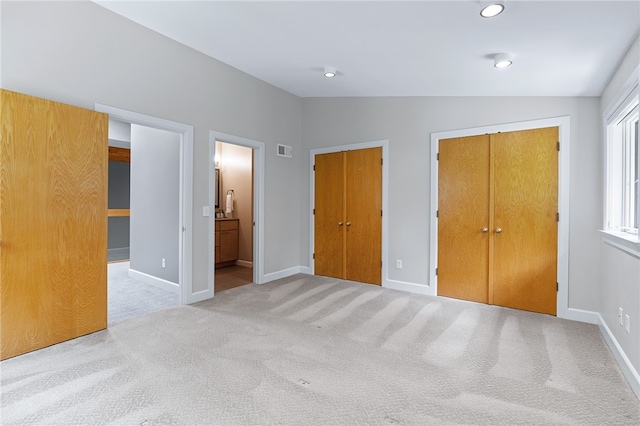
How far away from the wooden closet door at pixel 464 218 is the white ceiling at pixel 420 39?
27.0 inches

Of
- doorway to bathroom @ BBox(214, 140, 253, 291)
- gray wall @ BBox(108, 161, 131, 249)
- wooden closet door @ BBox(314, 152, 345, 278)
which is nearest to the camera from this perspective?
→ wooden closet door @ BBox(314, 152, 345, 278)

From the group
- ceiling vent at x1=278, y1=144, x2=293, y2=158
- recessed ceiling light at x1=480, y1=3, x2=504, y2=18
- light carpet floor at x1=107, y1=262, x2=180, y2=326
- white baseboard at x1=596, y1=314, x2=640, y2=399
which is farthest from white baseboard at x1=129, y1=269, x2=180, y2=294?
white baseboard at x1=596, y1=314, x2=640, y2=399

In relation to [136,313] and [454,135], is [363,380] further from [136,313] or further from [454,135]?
[454,135]

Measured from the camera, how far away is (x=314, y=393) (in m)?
2.02

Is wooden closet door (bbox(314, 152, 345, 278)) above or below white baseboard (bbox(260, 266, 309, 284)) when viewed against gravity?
above

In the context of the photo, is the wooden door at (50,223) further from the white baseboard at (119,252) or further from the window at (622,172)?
the white baseboard at (119,252)

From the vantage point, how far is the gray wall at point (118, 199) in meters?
7.73

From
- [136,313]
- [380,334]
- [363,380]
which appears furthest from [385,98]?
[136,313]

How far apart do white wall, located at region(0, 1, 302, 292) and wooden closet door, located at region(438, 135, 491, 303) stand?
2349mm

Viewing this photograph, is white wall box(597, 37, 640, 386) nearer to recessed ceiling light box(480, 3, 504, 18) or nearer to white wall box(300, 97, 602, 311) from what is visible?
white wall box(300, 97, 602, 311)

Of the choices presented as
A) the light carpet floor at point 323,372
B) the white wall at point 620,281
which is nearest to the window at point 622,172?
the white wall at point 620,281

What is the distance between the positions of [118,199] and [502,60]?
8.33m

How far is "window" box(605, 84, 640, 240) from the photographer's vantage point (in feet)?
8.99

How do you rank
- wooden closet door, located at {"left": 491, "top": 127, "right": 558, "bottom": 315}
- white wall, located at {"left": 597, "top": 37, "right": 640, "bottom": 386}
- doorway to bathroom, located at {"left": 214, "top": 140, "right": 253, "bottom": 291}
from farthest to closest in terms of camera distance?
doorway to bathroom, located at {"left": 214, "top": 140, "right": 253, "bottom": 291} < wooden closet door, located at {"left": 491, "top": 127, "right": 558, "bottom": 315} < white wall, located at {"left": 597, "top": 37, "right": 640, "bottom": 386}
